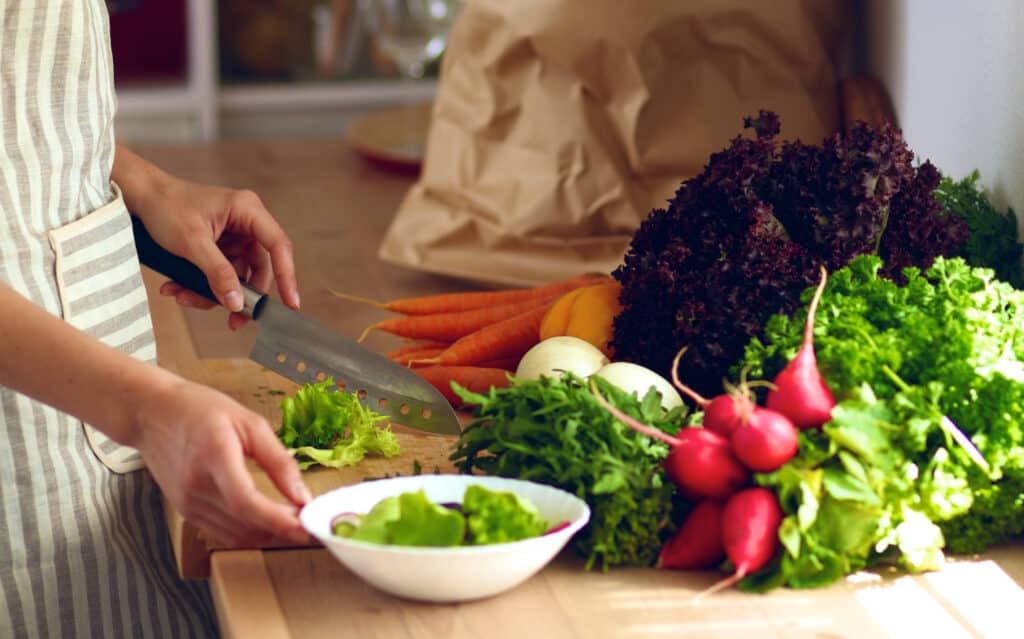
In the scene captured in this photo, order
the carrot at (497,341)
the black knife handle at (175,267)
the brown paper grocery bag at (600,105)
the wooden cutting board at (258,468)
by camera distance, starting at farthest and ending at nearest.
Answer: the brown paper grocery bag at (600,105) < the carrot at (497,341) < the black knife handle at (175,267) < the wooden cutting board at (258,468)

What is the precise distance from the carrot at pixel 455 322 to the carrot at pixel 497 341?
0.05 meters

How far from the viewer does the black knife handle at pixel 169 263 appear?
4.02 ft

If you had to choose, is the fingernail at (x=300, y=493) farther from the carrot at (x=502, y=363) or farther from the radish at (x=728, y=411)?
the carrot at (x=502, y=363)

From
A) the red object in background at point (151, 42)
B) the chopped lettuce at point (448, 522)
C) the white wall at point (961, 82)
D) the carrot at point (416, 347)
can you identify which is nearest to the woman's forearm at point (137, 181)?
the carrot at point (416, 347)

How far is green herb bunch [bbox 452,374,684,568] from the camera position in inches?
35.5

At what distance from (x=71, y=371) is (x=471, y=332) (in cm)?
52

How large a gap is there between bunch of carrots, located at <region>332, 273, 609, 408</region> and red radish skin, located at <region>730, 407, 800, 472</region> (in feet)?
1.22

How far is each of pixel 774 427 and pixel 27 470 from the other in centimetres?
60

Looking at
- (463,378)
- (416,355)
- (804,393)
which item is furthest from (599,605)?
(416,355)

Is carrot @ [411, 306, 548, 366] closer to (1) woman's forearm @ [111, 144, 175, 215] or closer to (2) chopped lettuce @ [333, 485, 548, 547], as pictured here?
(1) woman's forearm @ [111, 144, 175, 215]

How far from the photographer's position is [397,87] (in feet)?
9.61

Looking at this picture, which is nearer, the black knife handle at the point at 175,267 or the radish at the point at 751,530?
the radish at the point at 751,530

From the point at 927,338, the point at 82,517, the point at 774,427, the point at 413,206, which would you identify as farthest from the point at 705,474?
the point at 413,206

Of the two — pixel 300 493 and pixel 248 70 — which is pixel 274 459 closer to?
pixel 300 493
